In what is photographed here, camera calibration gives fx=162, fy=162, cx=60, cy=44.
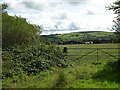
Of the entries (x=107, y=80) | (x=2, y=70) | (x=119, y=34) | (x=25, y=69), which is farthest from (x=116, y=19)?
(x=2, y=70)

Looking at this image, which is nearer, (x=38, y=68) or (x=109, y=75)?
(x=109, y=75)

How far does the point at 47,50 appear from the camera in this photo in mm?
15133

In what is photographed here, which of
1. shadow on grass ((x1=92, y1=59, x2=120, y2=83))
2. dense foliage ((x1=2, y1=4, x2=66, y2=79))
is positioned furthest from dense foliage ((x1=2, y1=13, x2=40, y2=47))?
shadow on grass ((x1=92, y1=59, x2=120, y2=83))

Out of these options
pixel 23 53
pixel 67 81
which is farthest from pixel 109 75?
pixel 23 53

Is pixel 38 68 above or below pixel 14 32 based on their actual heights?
below

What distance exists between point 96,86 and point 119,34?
548 centimetres

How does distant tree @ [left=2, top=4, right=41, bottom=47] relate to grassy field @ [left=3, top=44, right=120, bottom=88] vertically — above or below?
above

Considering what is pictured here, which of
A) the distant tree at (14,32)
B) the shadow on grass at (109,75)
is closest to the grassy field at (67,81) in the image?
the shadow on grass at (109,75)

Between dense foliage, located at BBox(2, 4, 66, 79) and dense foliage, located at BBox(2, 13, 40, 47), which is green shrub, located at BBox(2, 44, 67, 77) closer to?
dense foliage, located at BBox(2, 4, 66, 79)

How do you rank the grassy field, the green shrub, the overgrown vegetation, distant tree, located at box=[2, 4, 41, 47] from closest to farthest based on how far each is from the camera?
the grassy field → the overgrown vegetation → the green shrub → distant tree, located at box=[2, 4, 41, 47]

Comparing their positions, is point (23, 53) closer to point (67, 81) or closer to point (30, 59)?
point (30, 59)

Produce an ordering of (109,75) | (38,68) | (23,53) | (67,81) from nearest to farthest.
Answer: (67,81)
(109,75)
(38,68)
(23,53)

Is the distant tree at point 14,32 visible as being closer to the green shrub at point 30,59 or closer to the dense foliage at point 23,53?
the dense foliage at point 23,53

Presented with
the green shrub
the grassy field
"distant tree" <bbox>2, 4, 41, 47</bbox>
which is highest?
"distant tree" <bbox>2, 4, 41, 47</bbox>
